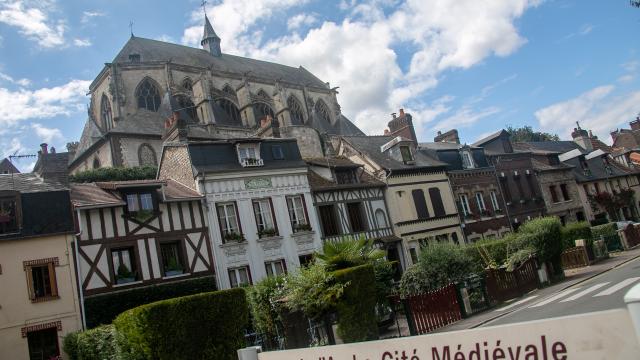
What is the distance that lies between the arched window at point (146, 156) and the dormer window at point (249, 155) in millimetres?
14690

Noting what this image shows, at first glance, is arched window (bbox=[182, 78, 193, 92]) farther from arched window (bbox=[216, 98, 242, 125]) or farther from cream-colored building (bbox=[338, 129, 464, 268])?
cream-colored building (bbox=[338, 129, 464, 268])

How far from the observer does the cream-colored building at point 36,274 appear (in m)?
14.5

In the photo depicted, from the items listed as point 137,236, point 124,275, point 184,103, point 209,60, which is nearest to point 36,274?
point 124,275

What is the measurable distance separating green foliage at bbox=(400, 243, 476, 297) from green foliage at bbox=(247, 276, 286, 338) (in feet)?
13.7

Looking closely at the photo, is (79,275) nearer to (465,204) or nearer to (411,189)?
(411,189)

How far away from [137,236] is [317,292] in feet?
28.7

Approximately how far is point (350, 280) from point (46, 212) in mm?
10270

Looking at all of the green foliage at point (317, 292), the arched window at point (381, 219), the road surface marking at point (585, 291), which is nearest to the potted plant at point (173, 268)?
the green foliage at point (317, 292)

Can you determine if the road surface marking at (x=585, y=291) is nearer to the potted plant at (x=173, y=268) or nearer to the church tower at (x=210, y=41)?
the potted plant at (x=173, y=268)

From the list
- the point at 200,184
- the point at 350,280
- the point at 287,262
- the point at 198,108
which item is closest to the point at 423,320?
the point at 350,280

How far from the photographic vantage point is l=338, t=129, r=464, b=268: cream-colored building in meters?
24.4

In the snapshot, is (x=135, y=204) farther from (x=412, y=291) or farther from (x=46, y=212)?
(x=412, y=291)

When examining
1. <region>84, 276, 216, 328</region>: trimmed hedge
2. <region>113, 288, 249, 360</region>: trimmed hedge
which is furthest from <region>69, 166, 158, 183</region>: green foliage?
<region>113, 288, 249, 360</region>: trimmed hedge

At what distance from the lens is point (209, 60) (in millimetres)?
50562
